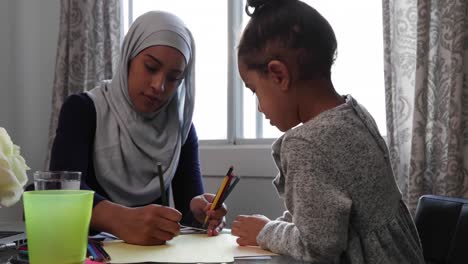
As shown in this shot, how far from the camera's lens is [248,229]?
915mm

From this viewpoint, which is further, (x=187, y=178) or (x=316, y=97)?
(x=187, y=178)

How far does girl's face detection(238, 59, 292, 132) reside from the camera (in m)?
0.95

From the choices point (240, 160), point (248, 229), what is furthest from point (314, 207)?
point (240, 160)

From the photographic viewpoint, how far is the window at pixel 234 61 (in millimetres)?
1984

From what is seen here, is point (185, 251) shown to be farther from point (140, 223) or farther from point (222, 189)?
point (222, 189)

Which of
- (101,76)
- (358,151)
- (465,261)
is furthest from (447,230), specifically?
(101,76)

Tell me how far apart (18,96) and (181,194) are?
66.3 inches

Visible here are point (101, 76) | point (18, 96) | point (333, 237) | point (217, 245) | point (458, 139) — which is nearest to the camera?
point (333, 237)

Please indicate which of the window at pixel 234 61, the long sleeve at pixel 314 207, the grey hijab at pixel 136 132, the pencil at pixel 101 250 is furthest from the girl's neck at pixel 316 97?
the window at pixel 234 61

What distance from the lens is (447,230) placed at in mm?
998

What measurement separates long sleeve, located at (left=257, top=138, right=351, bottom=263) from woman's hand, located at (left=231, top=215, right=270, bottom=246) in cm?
11

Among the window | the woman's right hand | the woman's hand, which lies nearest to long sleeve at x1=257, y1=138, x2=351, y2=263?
the woman's hand

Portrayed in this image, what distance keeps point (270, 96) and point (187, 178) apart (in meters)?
0.77

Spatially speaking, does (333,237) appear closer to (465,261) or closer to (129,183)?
(465,261)
